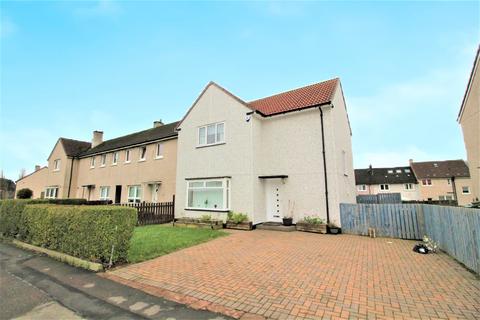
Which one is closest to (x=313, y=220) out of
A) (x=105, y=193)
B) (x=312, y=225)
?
(x=312, y=225)

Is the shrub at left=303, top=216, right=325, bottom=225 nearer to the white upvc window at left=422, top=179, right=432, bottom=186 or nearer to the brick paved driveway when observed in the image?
the brick paved driveway

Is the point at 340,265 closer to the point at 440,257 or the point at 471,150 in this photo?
the point at 440,257

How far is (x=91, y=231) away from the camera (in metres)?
6.45

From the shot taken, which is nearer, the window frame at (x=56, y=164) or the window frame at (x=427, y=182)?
the window frame at (x=56, y=164)

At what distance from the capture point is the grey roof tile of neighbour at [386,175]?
45.4 meters

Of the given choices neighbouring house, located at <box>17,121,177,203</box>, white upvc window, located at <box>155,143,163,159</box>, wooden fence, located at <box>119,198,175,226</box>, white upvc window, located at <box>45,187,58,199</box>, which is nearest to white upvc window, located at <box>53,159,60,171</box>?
neighbouring house, located at <box>17,121,177,203</box>

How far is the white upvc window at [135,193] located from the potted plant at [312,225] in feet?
Result: 51.5

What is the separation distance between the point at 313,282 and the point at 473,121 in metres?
18.5

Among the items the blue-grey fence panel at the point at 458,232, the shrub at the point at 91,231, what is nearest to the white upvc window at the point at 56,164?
the shrub at the point at 91,231

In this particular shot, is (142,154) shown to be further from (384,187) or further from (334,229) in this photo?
(384,187)

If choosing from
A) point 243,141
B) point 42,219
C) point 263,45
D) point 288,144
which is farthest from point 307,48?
point 42,219

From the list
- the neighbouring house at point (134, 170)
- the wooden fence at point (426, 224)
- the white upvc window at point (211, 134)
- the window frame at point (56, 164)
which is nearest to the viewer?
the wooden fence at point (426, 224)

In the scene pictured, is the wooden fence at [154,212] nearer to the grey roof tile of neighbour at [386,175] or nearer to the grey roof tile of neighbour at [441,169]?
the grey roof tile of neighbour at [386,175]

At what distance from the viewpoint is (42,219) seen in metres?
8.51
